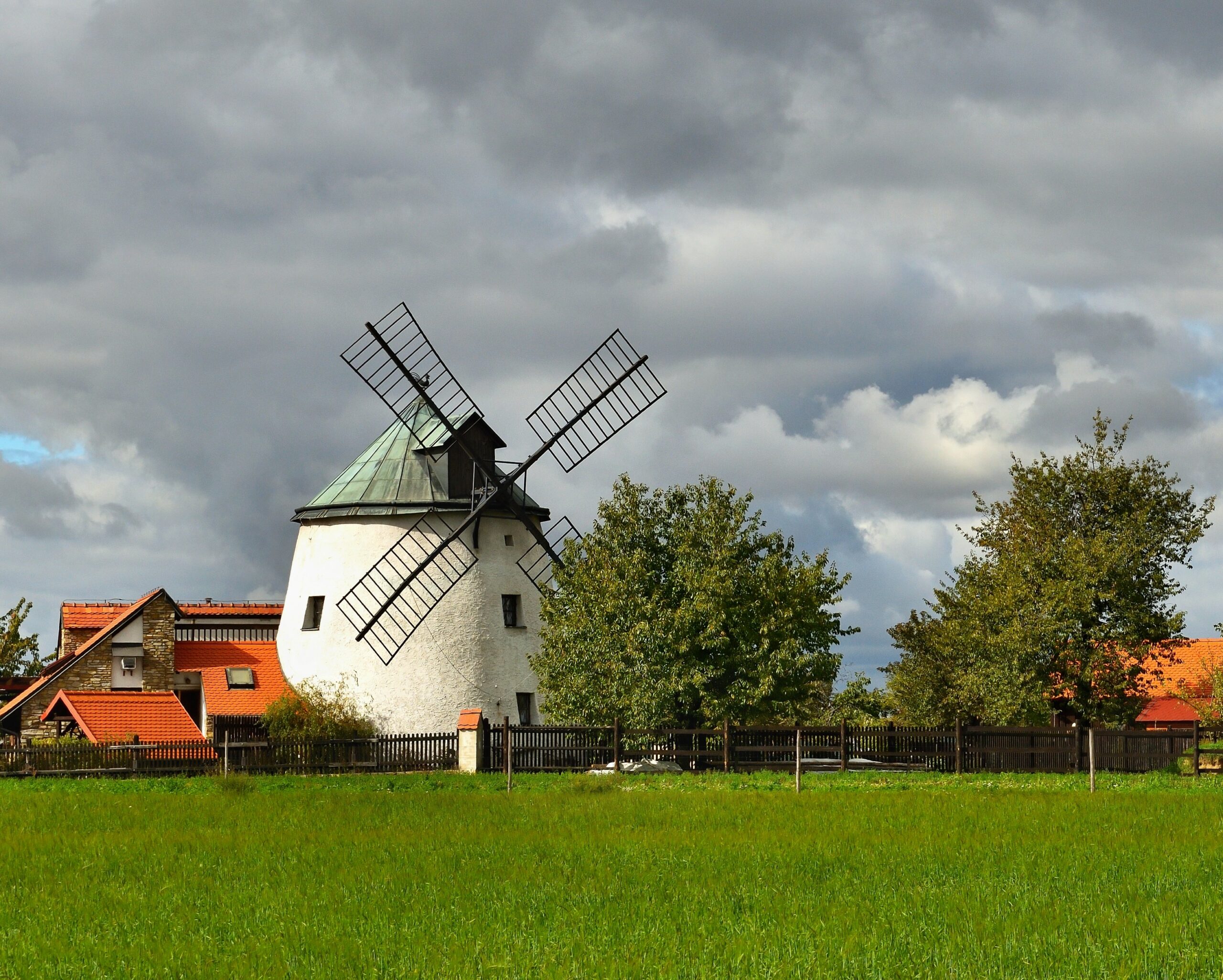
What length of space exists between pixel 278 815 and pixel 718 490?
17.8 m

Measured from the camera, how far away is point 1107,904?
40.9 feet

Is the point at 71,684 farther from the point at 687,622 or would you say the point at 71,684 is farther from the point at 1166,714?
the point at 1166,714

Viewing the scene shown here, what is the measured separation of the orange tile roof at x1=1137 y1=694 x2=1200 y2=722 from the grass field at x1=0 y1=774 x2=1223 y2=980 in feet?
113

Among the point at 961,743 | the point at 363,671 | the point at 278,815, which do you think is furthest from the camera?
the point at 363,671

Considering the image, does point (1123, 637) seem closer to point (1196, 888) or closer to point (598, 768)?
point (598, 768)

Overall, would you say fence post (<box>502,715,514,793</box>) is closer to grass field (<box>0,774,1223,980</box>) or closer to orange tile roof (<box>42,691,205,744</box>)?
grass field (<box>0,774,1223,980</box>)

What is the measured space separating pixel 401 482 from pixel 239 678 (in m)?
7.78

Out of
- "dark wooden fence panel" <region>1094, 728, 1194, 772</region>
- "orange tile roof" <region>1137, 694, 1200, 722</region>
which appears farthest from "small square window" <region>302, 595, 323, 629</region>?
"orange tile roof" <region>1137, 694, 1200, 722</region>

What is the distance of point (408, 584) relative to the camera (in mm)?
40000

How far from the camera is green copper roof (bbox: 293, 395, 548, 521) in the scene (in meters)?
41.3

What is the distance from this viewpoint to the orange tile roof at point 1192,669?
5328 centimetres

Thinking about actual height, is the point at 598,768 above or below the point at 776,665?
below

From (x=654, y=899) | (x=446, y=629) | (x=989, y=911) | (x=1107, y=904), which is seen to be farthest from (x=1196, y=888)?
(x=446, y=629)

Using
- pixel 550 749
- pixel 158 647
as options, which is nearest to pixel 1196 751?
pixel 550 749
